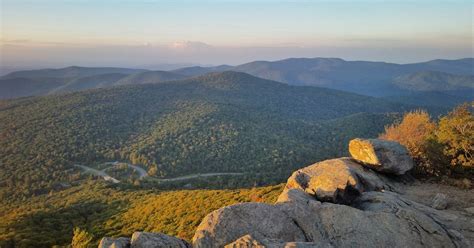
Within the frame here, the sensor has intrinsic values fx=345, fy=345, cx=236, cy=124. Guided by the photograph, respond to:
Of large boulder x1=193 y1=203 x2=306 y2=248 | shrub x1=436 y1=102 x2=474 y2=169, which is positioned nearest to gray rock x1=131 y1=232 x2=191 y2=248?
large boulder x1=193 y1=203 x2=306 y2=248

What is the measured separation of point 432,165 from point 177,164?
90.6m

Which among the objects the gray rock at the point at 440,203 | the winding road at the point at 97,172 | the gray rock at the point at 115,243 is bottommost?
the winding road at the point at 97,172

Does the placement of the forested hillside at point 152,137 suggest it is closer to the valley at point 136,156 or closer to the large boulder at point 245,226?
the valley at point 136,156

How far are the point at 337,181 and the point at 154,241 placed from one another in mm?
13195

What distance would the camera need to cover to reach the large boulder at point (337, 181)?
21.8 meters

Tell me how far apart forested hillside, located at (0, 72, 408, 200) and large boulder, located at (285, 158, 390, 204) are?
2731 inches

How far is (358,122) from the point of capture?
154 meters

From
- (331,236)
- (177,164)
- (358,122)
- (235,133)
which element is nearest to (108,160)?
→ (177,164)

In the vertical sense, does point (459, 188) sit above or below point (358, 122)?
above

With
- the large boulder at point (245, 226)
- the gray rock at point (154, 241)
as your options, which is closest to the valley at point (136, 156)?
the large boulder at point (245, 226)

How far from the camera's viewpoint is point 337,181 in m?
22.9

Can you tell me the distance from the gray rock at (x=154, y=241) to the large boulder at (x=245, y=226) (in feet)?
2.58

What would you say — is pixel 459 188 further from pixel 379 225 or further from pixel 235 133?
pixel 235 133

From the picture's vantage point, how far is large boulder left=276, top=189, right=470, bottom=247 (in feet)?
54.6
